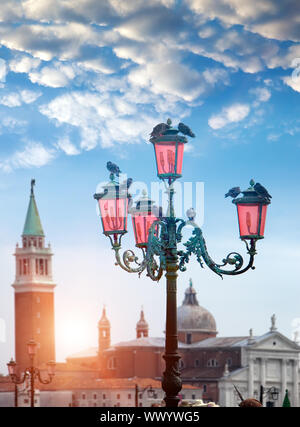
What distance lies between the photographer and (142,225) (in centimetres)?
1340

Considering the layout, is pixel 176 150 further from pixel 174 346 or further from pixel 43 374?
pixel 43 374

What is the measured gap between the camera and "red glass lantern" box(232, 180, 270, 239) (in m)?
12.7

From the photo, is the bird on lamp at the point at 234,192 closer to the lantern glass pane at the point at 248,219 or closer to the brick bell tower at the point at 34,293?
the lantern glass pane at the point at 248,219

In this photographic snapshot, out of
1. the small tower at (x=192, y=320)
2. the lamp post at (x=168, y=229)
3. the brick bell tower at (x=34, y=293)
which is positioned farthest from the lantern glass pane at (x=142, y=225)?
the small tower at (x=192, y=320)

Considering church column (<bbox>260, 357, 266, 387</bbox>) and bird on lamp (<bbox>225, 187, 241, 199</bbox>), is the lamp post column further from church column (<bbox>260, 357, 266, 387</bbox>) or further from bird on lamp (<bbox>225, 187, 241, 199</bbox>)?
church column (<bbox>260, 357, 266, 387</bbox>)

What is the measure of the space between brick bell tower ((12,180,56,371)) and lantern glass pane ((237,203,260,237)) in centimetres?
7922

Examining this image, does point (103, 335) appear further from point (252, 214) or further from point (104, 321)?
point (252, 214)

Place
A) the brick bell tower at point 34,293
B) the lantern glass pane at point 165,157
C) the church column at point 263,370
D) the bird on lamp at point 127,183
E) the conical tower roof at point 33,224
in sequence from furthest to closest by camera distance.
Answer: the conical tower roof at point 33,224
the brick bell tower at point 34,293
the church column at point 263,370
the bird on lamp at point 127,183
the lantern glass pane at point 165,157

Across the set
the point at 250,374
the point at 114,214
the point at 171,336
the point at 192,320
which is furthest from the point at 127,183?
the point at 192,320

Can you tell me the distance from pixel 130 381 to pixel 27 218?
20.0 meters

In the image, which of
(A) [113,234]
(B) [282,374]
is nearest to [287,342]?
(B) [282,374]

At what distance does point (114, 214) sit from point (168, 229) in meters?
1.04

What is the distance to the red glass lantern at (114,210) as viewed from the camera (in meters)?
13.0
